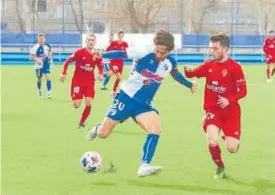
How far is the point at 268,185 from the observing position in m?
8.48

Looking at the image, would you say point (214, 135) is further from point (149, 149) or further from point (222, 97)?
point (149, 149)

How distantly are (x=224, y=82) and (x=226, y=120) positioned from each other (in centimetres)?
47

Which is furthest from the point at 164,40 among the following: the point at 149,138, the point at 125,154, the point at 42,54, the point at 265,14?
the point at 265,14

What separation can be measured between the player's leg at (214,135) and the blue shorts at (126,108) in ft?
2.53

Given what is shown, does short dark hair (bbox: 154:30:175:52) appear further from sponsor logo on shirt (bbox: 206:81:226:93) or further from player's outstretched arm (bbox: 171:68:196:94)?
sponsor logo on shirt (bbox: 206:81:226:93)

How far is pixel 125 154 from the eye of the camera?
10.8 m

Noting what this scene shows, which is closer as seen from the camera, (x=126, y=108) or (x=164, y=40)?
(x=164, y=40)

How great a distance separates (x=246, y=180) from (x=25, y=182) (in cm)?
266

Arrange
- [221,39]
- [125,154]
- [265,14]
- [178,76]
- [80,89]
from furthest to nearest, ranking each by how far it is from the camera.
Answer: [265,14] < [80,89] < [125,154] < [178,76] < [221,39]

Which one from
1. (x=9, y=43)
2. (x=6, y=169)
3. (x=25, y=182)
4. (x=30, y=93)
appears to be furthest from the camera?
(x=9, y=43)

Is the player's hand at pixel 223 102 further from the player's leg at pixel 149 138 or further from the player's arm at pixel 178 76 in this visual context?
the player's leg at pixel 149 138

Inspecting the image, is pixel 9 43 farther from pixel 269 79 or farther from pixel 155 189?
pixel 155 189

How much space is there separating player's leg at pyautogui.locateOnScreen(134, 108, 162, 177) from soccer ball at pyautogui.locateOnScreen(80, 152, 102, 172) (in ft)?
1.79

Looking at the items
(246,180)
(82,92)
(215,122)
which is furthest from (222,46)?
(82,92)
